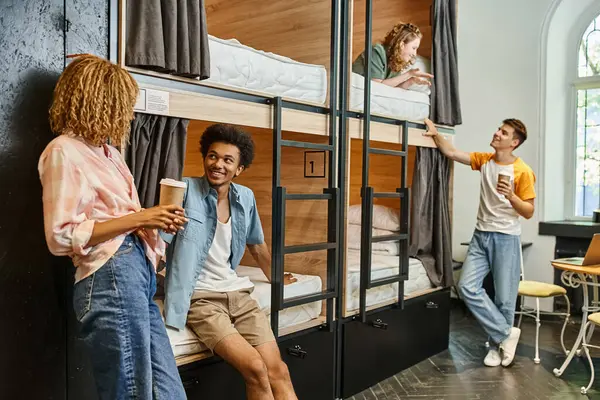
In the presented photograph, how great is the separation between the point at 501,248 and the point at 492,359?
797 mm

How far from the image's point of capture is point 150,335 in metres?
2.11

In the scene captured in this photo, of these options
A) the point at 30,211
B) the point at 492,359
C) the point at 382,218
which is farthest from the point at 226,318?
the point at 492,359

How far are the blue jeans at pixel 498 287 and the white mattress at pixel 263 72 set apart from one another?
1.81m

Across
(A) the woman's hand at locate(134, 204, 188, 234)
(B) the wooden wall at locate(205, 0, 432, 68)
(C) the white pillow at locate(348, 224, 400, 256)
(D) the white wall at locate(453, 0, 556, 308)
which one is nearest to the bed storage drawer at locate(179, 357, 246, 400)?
(A) the woman's hand at locate(134, 204, 188, 234)

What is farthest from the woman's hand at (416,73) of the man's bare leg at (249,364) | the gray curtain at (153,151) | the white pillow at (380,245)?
the man's bare leg at (249,364)

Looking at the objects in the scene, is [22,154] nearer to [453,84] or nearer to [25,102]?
[25,102]

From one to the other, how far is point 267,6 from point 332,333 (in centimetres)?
212

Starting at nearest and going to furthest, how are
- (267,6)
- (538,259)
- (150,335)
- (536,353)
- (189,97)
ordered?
(150,335) → (189,97) → (267,6) → (536,353) → (538,259)

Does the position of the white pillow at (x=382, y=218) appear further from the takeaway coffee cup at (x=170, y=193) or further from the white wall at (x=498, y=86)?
the takeaway coffee cup at (x=170, y=193)

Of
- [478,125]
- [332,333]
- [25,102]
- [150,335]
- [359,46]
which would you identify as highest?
[359,46]

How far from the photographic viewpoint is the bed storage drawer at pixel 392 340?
12.1ft

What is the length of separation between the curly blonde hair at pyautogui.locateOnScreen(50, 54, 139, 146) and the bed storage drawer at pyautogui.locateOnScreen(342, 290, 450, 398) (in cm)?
213

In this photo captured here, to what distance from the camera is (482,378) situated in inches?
157

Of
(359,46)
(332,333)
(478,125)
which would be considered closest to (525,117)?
(478,125)
